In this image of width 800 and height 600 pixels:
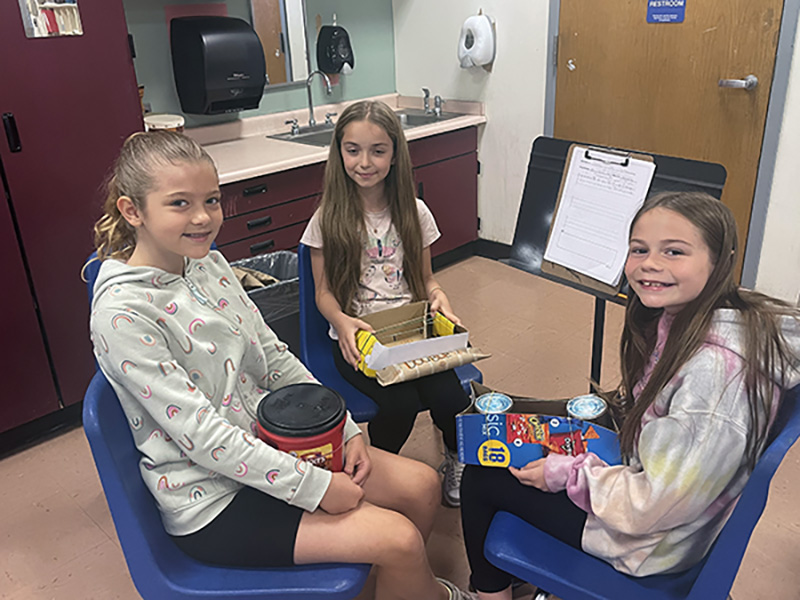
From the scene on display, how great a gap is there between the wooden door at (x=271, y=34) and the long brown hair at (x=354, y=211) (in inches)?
66.4

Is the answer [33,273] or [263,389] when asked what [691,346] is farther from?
[33,273]

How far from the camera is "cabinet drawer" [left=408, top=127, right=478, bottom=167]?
330 cm

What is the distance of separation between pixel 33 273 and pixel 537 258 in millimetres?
1626

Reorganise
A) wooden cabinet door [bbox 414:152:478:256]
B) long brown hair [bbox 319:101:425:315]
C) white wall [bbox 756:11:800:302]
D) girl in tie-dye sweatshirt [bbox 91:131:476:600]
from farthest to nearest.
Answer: wooden cabinet door [bbox 414:152:478:256] → white wall [bbox 756:11:800:302] → long brown hair [bbox 319:101:425:315] → girl in tie-dye sweatshirt [bbox 91:131:476:600]

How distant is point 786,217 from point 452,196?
1598 millimetres

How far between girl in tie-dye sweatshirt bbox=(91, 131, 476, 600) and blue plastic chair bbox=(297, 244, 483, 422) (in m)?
0.46

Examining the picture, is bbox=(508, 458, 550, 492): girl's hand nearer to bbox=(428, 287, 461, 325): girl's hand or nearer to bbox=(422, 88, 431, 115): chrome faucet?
bbox=(428, 287, 461, 325): girl's hand

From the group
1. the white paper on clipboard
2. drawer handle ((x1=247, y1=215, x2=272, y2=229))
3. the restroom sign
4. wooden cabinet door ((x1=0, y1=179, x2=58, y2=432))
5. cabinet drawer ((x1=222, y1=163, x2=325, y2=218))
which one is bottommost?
wooden cabinet door ((x1=0, y1=179, x2=58, y2=432))

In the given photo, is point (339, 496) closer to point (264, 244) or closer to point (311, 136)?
point (264, 244)

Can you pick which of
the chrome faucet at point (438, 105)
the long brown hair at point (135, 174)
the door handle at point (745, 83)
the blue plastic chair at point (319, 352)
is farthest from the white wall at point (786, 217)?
the long brown hair at point (135, 174)

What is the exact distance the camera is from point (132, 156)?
1218 millimetres

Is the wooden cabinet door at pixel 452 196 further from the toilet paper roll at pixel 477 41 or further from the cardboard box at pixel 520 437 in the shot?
the cardboard box at pixel 520 437

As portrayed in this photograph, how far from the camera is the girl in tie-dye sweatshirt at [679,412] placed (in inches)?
39.4

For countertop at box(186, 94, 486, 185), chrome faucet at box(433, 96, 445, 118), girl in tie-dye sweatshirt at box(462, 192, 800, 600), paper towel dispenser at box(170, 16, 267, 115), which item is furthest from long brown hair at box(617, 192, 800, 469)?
chrome faucet at box(433, 96, 445, 118)
